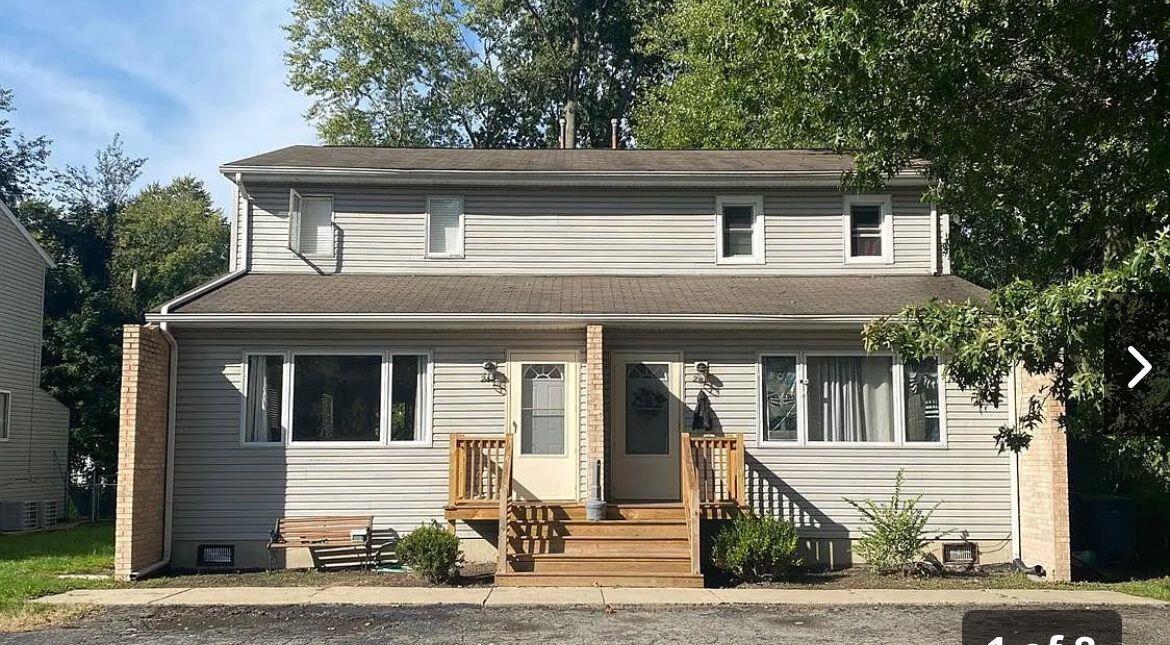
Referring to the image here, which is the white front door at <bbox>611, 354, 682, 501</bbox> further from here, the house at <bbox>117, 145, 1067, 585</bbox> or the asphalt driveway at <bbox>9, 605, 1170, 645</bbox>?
the asphalt driveway at <bbox>9, 605, 1170, 645</bbox>

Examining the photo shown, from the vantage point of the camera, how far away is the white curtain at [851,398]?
12.7 meters

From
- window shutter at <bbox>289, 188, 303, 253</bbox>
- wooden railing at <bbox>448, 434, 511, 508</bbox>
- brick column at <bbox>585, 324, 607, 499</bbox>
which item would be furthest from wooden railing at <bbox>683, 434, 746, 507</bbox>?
window shutter at <bbox>289, 188, 303, 253</bbox>

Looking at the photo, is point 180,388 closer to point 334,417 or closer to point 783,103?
point 334,417

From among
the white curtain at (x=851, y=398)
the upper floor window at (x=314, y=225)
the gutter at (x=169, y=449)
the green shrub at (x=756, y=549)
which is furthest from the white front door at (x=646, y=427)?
the gutter at (x=169, y=449)

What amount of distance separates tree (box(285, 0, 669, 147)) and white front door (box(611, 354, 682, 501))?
19.9 meters

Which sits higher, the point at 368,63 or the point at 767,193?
the point at 368,63

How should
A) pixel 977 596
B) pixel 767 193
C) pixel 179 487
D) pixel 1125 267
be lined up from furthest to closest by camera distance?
pixel 767 193 < pixel 179 487 < pixel 977 596 < pixel 1125 267

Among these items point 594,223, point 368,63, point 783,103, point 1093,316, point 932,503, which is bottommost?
point 932,503

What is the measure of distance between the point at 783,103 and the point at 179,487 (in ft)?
29.6

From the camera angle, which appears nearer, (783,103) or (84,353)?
(783,103)

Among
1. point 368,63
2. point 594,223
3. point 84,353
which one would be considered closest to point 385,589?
point 594,223

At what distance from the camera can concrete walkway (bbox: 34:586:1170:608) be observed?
10.0 metres

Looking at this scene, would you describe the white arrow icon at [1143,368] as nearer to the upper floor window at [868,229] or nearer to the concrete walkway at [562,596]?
the concrete walkway at [562,596]

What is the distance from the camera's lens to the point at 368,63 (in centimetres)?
3186
